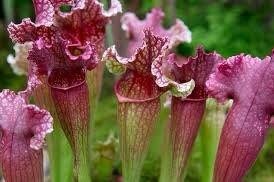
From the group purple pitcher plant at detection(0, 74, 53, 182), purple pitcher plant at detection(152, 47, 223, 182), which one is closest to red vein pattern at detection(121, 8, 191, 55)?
purple pitcher plant at detection(152, 47, 223, 182)

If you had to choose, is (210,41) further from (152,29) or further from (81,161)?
(81,161)

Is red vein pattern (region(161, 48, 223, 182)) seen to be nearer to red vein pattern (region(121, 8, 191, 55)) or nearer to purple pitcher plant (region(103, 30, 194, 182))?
purple pitcher plant (region(103, 30, 194, 182))

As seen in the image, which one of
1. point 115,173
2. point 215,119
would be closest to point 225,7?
point 115,173

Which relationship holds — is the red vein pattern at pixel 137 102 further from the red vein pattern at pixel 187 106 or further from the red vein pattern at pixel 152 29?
the red vein pattern at pixel 152 29

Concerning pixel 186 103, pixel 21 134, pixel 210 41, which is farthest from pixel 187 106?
pixel 210 41

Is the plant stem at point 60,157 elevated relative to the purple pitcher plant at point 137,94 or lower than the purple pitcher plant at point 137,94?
lower

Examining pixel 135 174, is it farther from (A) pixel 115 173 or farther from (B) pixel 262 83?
(A) pixel 115 173

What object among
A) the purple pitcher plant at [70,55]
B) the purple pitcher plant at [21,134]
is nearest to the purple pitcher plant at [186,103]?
the purple pitcher plant at [70,55]

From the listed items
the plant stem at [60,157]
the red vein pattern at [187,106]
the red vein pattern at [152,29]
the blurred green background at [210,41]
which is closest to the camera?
the red vein pattern at [187,106]
